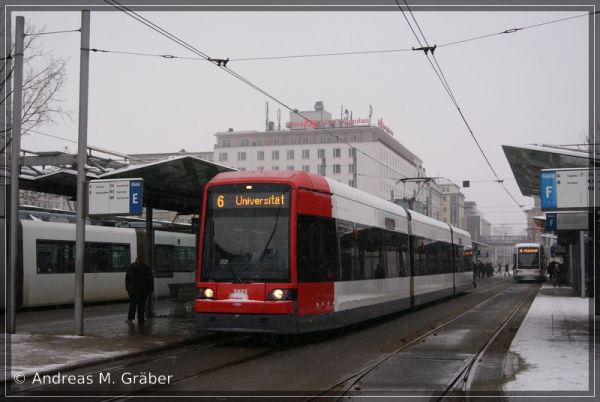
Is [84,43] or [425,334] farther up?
[84,43]

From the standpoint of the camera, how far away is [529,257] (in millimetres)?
58625

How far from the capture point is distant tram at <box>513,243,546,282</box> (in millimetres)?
58406

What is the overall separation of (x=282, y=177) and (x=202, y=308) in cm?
285

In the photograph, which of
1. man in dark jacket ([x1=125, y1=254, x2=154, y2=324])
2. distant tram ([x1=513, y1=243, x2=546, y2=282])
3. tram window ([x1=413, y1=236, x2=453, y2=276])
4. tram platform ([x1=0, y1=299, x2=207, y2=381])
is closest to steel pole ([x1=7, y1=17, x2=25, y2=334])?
tram platform ([x1=0, y1=299, x2=207, y2=381])

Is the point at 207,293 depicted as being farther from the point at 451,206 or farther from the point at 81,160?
the point at 451,206

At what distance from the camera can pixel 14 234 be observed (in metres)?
13.6

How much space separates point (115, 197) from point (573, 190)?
30.6 ft

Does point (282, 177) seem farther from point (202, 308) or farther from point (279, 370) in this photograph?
point (279, 370)

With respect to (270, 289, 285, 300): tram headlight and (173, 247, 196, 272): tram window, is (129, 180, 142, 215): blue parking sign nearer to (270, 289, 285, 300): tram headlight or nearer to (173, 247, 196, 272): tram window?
(270, 289, 285, 300): tram headlight

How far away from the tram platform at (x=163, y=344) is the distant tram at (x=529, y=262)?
129ft

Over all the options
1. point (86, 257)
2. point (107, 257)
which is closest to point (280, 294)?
point (86, 257)

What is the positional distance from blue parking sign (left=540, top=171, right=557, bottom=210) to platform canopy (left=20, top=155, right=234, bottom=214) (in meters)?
7.10

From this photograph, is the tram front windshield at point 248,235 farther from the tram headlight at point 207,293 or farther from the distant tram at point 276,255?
the tram headlight at point 207,293
